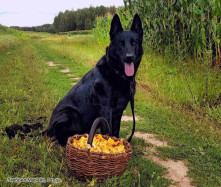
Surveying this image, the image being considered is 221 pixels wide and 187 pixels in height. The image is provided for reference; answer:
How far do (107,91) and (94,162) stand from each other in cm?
88

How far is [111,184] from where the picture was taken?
2.06 m

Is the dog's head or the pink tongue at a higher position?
the dog's head

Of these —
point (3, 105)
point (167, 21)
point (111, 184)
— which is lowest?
point (111, 184)

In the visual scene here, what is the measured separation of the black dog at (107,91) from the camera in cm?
266

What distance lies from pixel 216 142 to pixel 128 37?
1.78 m

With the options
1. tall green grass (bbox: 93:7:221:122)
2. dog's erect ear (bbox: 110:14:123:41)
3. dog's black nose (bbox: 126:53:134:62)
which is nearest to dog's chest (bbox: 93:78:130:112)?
dog's black nose (bbox: 126:53:134:62)

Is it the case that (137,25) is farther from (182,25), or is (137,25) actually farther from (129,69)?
(182,25)

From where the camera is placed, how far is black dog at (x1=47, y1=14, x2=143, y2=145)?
8.72 ft

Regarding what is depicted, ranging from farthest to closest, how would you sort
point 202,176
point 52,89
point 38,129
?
point 52,89 < point 38,129 < point 202,176

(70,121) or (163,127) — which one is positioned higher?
(70,121)

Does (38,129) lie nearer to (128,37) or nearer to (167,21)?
(128,37)

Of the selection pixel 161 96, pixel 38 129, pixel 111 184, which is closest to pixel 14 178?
pixel 111 184

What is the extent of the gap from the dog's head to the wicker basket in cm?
94

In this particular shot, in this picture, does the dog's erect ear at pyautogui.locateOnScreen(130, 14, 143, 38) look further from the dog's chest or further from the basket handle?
the basket handle
